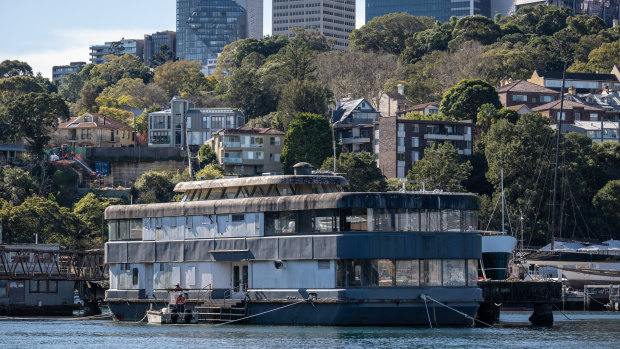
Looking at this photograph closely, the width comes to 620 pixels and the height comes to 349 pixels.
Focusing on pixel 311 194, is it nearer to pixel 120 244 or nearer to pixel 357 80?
pixel 120 244

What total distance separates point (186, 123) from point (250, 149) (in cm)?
1790

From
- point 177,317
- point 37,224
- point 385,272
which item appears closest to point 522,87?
point 37,224

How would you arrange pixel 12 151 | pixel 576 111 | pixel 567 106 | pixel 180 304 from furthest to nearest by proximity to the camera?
pixel 567 106 < pixel 576 111 < pixel 12 151 < pixel 180 304

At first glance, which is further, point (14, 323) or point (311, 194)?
point (14, 323)

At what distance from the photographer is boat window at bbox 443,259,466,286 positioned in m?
54.4

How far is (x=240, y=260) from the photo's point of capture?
57.4 metres

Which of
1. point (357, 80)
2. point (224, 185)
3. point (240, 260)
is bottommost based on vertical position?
point (240, 260)

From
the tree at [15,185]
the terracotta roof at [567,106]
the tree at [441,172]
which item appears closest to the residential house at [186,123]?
the tree at [15,185]

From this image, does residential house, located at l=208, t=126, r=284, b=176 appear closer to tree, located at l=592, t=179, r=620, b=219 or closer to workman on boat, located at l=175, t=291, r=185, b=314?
tree, located at l=592, t=179, r=620, b=219

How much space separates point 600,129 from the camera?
155 meters

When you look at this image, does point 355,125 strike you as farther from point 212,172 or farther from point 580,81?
point 580,81

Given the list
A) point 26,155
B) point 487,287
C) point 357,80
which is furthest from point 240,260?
point 357,80

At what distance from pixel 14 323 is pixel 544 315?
1182 inches

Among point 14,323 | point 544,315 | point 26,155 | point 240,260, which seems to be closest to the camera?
point 240,260
